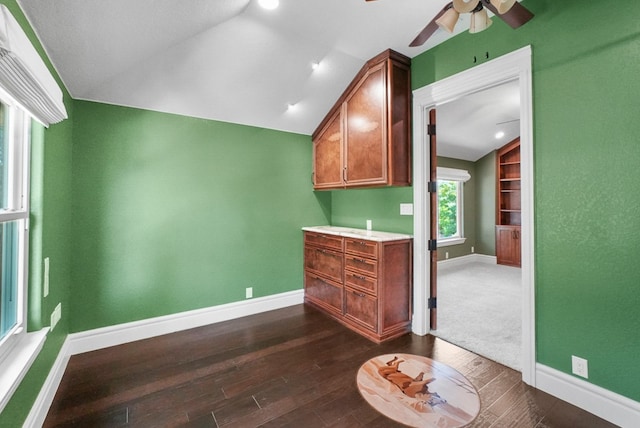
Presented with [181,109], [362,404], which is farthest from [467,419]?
[181,109]

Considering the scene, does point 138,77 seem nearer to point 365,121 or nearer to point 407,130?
point 365,121

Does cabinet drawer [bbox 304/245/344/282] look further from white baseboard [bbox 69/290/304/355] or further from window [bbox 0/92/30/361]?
window [bbox 0/92/30/361]

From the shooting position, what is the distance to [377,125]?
2826 millimetres

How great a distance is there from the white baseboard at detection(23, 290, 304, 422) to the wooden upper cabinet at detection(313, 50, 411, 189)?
67.4 inches

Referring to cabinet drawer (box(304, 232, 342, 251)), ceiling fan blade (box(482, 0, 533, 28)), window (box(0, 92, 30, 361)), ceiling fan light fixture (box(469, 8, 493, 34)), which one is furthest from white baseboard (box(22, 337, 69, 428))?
ceiling fan blade (box(482, 0, 533, 28))

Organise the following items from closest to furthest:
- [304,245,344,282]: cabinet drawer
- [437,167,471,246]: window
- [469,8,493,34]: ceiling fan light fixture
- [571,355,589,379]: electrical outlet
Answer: [469,8,493,34]: ceiling fan light fixture < [571,355,589,379]: electrical outlet < [304,245,344,282]: cabinet drawer < [437,167,471,246]: window

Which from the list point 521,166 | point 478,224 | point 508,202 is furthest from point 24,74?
point 508,202

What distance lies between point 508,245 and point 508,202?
1.06 meters

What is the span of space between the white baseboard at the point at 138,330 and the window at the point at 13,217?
1.78 ft

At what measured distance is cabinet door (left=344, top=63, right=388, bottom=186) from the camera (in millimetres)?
2773

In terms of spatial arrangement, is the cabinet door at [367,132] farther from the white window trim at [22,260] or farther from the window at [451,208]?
the window at [451,208]

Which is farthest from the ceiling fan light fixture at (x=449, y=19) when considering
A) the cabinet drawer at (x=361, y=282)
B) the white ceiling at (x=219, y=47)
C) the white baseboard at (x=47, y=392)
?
the white baseboard at (x=47, y=392)

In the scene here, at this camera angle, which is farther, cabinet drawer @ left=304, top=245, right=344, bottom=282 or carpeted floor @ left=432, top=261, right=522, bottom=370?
cabinet drawer @ left=304, top=245, right=344, bottom=282

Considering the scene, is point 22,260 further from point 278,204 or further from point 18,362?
point 278,204
